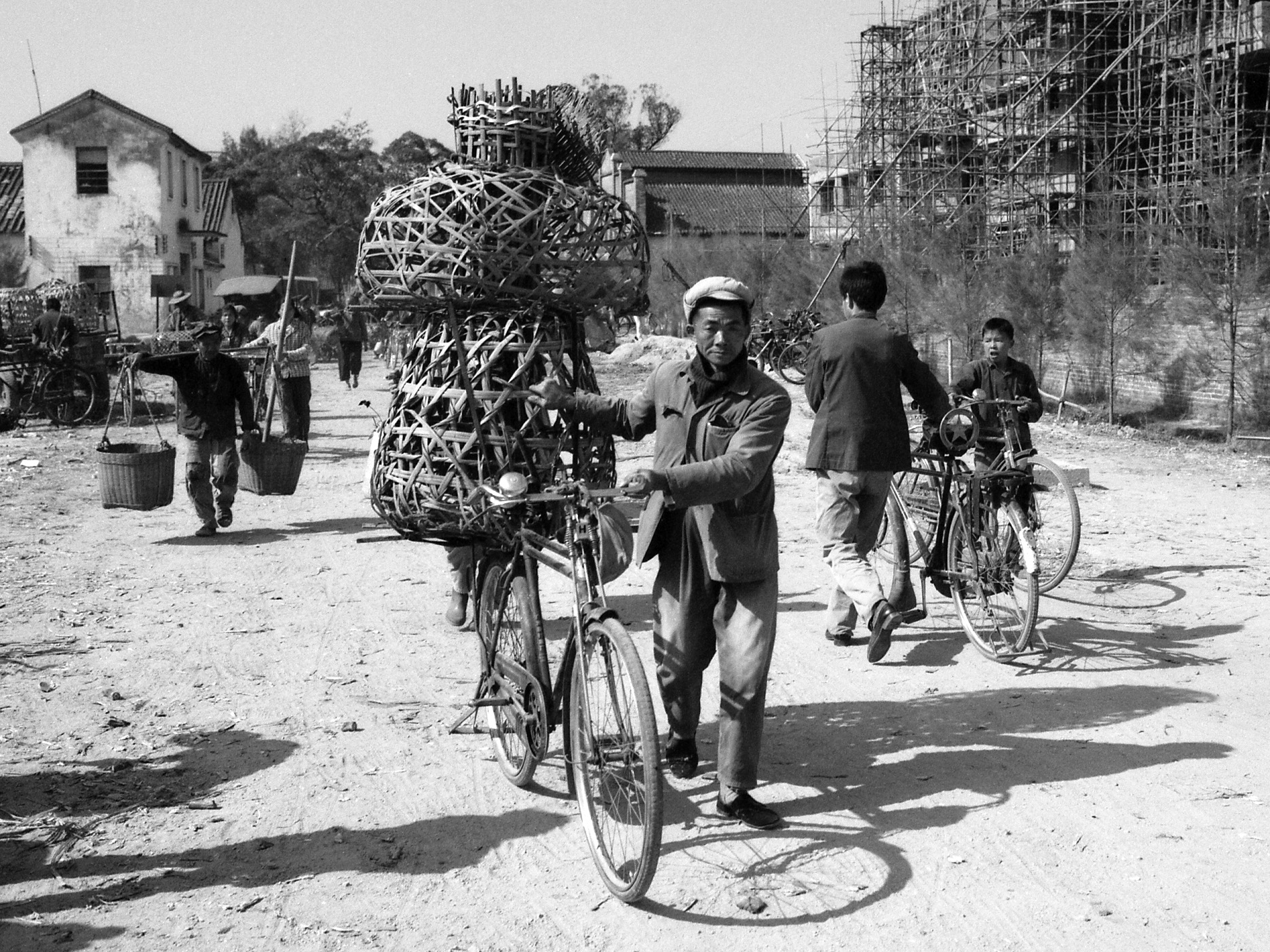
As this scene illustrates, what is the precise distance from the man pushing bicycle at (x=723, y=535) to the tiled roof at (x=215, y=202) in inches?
2081

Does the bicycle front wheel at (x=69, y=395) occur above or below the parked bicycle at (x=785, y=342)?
below

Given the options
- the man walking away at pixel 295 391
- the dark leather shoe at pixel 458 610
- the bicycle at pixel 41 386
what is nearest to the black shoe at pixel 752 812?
the dark leather shoe at pixel 458 610

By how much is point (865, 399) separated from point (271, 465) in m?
5.38

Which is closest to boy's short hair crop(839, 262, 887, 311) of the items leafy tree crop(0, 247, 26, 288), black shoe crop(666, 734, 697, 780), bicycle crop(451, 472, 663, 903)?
bicycle crop(451, 472, 663, 903)

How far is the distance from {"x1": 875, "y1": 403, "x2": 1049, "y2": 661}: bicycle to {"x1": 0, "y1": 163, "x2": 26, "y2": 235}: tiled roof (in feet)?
142

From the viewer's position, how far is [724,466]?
4141mm

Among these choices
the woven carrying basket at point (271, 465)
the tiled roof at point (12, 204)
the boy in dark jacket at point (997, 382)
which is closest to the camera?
the boy in dark jacket at point (997, 382)

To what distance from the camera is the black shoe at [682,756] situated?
4.69 metres

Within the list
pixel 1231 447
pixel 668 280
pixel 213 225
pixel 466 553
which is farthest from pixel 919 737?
pixel 213 225

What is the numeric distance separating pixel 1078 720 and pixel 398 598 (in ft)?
14.4

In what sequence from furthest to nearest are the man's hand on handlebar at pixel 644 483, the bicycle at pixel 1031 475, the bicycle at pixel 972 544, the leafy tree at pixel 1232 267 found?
the leafy tree at pixel 1232 267 < the bicycle at pixel 1031 475 < the bicycle at pixel 972 544 < the man's hand on handlebar at pixel 644 483

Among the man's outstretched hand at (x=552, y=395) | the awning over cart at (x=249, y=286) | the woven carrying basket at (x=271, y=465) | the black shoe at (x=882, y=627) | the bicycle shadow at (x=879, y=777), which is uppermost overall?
the awning over cart at (x=249, y=286)

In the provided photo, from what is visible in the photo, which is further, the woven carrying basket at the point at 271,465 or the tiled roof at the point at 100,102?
the tiled roof at the point at 100,102

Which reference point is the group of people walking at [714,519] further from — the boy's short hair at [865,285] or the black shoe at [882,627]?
the boy's short hair at [865,285]
